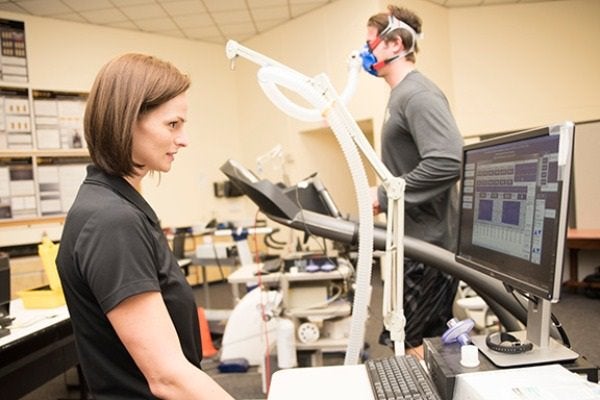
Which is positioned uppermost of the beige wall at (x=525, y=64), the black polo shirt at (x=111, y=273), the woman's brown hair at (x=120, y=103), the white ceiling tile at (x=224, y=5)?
the white ceiling tile at (x=224, y=5)

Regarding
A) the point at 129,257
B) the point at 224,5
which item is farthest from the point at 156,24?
the point at 129,257

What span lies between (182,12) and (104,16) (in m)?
0.86

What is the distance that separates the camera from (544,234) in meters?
0.83

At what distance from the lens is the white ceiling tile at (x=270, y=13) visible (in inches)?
200

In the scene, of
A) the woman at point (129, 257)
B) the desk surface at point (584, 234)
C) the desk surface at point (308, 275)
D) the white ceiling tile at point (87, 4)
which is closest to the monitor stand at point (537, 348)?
the woman at point (129, 257)

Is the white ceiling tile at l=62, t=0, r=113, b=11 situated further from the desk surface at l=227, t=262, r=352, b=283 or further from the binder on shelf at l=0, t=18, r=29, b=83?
the desk surface at l=227, t=262, r=352, b=283

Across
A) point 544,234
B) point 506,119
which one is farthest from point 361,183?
point 506,119

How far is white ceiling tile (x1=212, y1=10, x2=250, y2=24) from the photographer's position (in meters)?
5.12

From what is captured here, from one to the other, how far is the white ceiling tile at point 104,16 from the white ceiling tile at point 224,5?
1.00m

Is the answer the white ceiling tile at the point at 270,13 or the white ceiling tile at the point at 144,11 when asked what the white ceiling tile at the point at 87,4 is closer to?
the white ceiling tile at the point at 144,11

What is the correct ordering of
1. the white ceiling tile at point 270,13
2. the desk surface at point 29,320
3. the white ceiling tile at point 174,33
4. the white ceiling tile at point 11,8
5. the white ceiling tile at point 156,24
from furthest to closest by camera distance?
the white ceiling tile at point 174,33
the white ceiling tile at point 156,24
the white ceiling tile at point 270,13
the white ceiling tile at point 11,8
the desk surface at point 29,320

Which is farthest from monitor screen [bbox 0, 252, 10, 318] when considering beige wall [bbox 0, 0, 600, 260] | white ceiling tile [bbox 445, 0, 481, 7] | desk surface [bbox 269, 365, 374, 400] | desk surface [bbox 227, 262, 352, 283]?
white ceiling tile [bbox 445, 0, 481, 7]

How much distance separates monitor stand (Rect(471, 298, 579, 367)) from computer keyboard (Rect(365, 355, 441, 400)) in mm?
140

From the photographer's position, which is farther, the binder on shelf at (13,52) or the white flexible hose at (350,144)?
the binder on shelf at (13,52)
